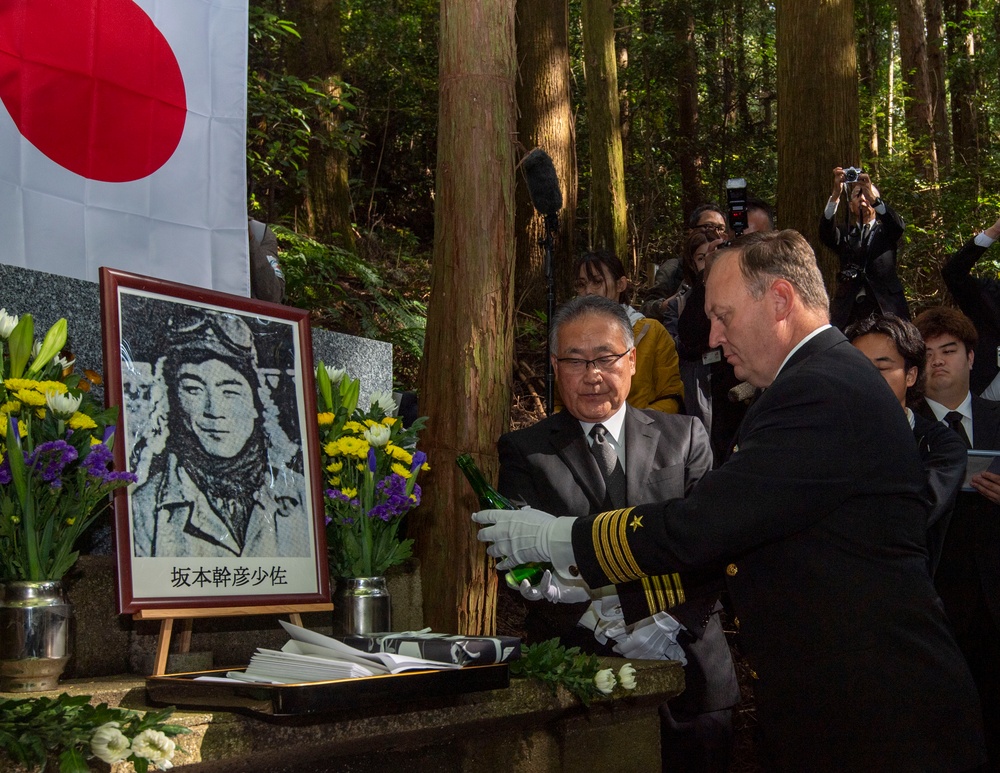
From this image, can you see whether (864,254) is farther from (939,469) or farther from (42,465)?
(42,465)

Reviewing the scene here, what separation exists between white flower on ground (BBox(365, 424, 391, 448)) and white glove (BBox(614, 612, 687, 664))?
38.0 inches

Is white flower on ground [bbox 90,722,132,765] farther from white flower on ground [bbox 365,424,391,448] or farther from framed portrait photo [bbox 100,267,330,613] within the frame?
white flower on ground [bbox 365,424,391,448]

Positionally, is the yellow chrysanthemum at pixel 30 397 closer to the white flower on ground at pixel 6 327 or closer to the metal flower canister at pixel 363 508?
the white flower on ground at pixel 6 327

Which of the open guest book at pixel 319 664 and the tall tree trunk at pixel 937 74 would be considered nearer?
the open guest book at pixel 319 664

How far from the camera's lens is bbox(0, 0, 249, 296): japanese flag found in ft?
12.1

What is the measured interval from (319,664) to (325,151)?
10.0 meters

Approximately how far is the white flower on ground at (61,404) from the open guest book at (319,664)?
65cm

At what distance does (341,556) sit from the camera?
113 inches

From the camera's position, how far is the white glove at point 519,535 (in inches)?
105

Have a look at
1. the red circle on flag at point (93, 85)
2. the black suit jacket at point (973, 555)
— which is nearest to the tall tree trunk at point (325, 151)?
the red circle on flag at point (93, 85)

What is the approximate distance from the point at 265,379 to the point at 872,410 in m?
1.50

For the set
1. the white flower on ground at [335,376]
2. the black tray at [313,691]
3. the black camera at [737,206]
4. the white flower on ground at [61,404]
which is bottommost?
the black tray at [313,691]

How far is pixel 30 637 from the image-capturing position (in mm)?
2207

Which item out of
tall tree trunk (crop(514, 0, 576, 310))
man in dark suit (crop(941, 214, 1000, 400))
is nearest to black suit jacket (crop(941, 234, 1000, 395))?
man in dark suit (crop(941, 214, 1000, 400))
